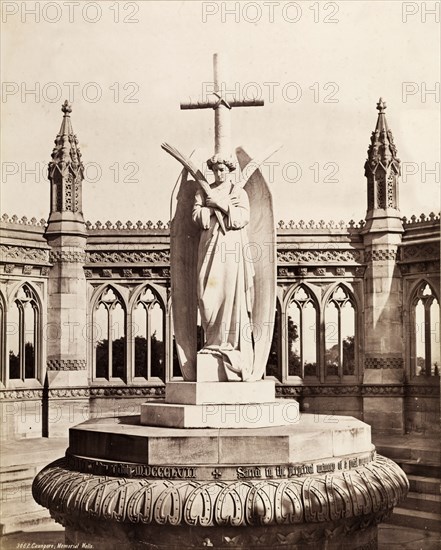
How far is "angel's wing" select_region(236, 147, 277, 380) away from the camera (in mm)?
7090

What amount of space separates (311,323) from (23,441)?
724cm

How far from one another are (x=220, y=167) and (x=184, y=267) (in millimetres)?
1050

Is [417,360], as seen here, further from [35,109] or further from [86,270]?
[35,109]

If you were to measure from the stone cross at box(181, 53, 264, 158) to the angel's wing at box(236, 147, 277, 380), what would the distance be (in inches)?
10.2

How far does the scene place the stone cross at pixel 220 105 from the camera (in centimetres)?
709

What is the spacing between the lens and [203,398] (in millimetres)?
6551

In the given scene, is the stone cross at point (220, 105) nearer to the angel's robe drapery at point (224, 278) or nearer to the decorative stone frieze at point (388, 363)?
the angel's robe drapery at point (224, 278)

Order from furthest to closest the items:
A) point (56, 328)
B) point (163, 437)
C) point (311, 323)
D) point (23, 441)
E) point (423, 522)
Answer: point (311, 323)
point (56, 328)
point (23, 441)
point (423, 522)
point (163, 437)

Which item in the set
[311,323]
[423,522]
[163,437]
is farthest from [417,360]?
[163,437]

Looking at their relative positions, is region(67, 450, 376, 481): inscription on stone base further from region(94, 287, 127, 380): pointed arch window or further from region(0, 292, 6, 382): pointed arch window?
region(94, 287, 127, 380): pointed arch window

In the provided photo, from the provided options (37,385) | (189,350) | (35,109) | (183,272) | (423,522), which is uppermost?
(35,109)

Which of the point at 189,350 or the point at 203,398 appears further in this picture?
the point at 189,350

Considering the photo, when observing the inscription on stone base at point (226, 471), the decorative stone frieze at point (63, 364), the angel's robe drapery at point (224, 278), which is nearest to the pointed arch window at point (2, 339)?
the decorative stone frieze at point (63, 364)

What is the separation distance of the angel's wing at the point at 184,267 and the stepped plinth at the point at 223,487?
3.39ft
